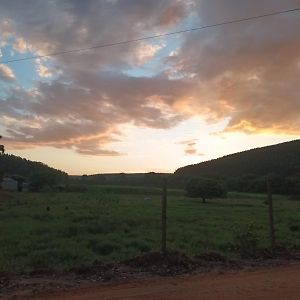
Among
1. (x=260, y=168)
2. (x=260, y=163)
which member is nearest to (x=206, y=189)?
(x=260, y=168)

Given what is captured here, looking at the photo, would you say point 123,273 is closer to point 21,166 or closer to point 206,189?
point 206,189

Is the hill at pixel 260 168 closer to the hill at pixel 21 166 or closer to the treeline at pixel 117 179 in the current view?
the treeline at pixel 117 179

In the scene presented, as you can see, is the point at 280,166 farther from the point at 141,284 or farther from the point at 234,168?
the point at 141,284

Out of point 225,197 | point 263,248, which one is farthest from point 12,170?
point 263,248

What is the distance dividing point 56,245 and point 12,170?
4518 inches

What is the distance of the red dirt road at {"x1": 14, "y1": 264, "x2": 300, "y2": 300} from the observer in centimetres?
776

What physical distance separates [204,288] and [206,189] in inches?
2505

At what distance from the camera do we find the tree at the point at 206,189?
7169cm

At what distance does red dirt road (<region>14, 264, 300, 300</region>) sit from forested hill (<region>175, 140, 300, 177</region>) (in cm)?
7201

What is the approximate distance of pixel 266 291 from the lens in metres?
8.13

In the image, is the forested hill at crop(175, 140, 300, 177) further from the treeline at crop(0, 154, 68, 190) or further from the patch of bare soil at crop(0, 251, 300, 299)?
the patch of bare soil at crop(0, 251, 300, 299)

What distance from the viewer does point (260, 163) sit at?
291 feet

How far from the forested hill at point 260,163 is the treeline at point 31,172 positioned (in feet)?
114

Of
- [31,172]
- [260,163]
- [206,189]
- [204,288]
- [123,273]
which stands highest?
[31,172]
